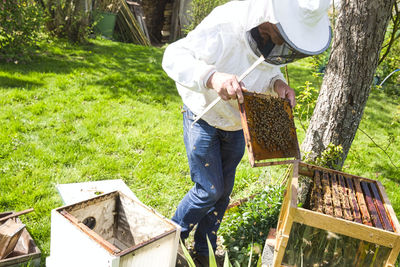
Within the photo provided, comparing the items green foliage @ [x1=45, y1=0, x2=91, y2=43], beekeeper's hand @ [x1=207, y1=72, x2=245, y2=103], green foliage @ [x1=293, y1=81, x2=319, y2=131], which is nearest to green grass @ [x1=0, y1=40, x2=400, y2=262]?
green foliage @ [x1=293, y1=81, x2=319, y2=131]

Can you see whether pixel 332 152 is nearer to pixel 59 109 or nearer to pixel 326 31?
pixel 326 31

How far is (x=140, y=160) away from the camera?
3922 millimetres

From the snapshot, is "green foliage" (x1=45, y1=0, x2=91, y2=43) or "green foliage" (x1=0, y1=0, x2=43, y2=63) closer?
"green foliage" (x1=0, y1=0, x2=43, y2=63)

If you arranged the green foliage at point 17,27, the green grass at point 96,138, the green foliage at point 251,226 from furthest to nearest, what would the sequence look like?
the green foliage at point 17,27
the green grass at point 96,138
the green foliage at point 251,226

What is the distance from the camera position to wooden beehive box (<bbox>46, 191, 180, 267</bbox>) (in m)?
1.71

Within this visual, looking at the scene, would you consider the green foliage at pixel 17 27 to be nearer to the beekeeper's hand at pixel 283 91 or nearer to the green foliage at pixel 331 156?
the beekeeper's hand at pixel 283 91

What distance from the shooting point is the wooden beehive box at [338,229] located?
1.74 m

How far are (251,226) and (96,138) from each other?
2.32 meters

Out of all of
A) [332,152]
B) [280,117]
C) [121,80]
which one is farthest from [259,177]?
[121,80]

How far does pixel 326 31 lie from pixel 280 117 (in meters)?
0.59

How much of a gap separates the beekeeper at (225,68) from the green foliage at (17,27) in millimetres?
4776

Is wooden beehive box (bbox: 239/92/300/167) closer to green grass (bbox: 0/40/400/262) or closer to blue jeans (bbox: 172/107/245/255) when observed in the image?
blue jeans (bbox: 172/107/245/255)

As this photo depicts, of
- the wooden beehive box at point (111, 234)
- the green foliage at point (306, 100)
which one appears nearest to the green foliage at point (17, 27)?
the wooden beehive box at point (111, 234)

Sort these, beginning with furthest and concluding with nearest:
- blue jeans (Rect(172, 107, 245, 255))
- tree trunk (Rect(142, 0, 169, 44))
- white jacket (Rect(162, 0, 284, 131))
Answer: tree trunk (Rect(142, 0, 169, 44))
blue jeans (Rect(172, 107, 245, 255))
white jacket (Rect(162, 0, 284, 131))
